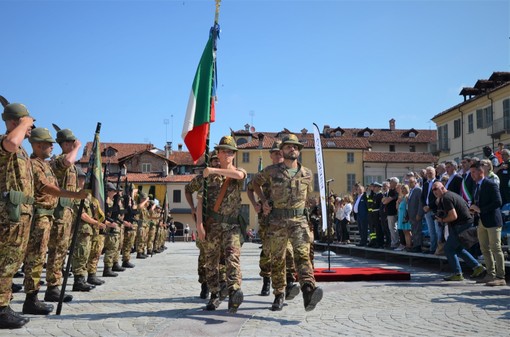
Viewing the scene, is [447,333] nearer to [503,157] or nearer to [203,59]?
[203,59]

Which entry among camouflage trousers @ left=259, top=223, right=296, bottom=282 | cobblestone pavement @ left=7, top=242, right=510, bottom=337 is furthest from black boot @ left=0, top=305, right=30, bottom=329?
camouflage trousers @ left=259, top=223, right=296, bottom=282

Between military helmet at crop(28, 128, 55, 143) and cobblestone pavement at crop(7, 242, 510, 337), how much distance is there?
2390 millimetres

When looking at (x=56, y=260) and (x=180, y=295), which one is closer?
(x=56, y=260)

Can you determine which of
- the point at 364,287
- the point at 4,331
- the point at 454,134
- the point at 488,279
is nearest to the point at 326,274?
the point at 364,287

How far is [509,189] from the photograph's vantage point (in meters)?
13.1

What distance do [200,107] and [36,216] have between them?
2.88 m

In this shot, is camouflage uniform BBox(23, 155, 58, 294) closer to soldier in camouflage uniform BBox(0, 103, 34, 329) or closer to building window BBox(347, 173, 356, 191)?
soldier in camouflage uniform BBox(0, 103, 34, 329)

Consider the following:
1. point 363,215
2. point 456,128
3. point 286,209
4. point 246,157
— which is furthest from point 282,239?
point 246,157

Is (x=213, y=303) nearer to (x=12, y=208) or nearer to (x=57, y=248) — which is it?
(x=57, y=248)

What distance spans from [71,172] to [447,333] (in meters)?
6.19

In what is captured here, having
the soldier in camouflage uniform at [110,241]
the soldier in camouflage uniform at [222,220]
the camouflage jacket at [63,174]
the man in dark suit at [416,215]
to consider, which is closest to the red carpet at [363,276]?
the man in dark suit at [416,215]

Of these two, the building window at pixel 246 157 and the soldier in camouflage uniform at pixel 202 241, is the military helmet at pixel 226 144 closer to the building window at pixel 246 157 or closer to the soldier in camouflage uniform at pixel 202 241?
the soldier in camouflage uniform at pixel 202 241

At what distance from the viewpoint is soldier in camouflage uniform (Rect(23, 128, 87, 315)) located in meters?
7.67

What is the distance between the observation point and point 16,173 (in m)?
6.78
